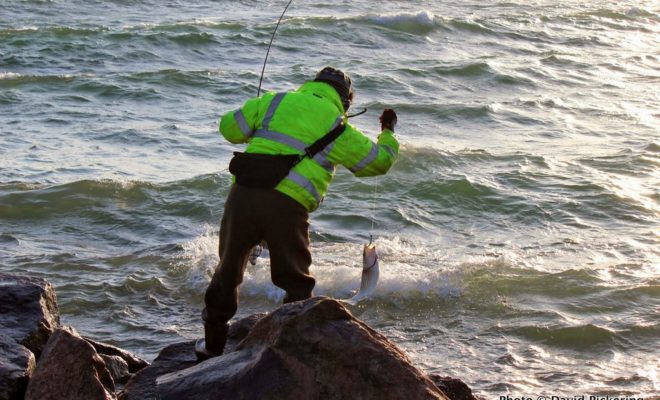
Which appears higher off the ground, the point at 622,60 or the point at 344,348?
the point at 344,348

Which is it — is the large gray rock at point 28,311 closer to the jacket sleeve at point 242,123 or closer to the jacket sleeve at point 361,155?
the jacket sleeve at point 242,123

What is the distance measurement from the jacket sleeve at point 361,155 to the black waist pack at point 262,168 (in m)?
0.25

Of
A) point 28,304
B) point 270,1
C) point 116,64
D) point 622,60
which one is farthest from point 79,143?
point 270,1

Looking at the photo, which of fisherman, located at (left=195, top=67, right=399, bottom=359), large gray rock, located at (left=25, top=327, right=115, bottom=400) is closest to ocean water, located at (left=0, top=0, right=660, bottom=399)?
fisherman, located at (left=195, top=67, right=399, bottom=359)

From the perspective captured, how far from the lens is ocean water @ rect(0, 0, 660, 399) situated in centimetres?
810

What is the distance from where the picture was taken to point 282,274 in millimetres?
6027

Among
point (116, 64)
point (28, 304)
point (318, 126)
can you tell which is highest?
point (318, 126)

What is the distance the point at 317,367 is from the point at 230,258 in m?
1.39

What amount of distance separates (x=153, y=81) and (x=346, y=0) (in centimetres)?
1054

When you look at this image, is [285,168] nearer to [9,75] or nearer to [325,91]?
[325,91]

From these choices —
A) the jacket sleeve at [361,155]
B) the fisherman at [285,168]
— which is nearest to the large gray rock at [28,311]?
the fisherman at [285,168]

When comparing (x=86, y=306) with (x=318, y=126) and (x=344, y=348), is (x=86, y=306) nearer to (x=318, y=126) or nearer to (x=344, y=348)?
(x=318, y=126)

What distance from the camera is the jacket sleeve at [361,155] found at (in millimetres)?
5902

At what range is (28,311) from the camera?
6.06m
